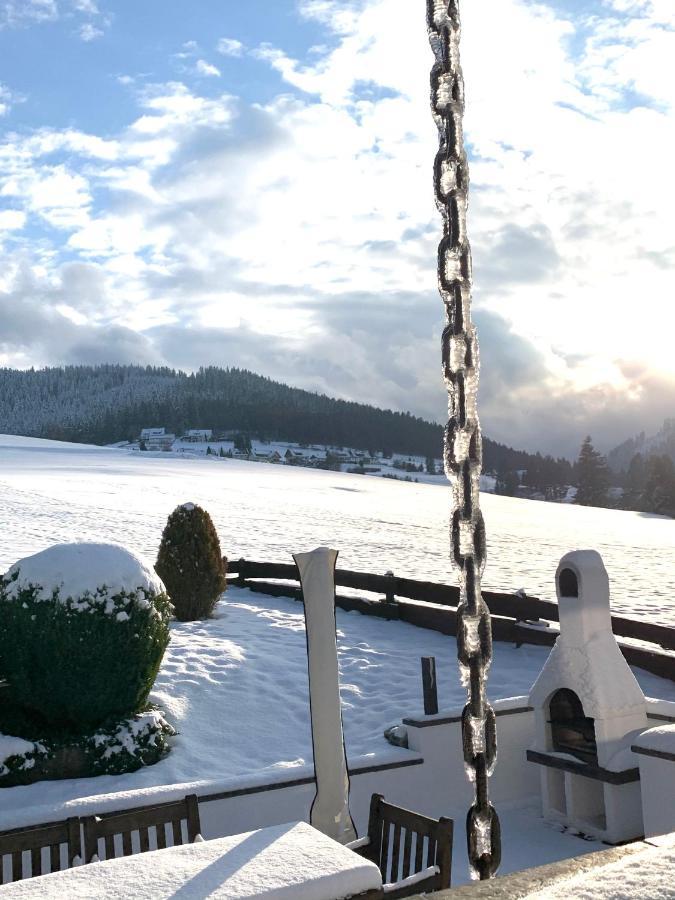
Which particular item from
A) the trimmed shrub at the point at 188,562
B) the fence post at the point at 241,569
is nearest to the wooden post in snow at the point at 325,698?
the trimmed shrub at the point at 188,562

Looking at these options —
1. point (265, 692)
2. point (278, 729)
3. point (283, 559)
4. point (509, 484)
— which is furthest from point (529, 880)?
point (509, 484)

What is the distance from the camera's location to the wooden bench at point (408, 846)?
4457 millimetres

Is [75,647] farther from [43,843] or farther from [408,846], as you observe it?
[408,846]

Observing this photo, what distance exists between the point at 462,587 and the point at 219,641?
38.1ft

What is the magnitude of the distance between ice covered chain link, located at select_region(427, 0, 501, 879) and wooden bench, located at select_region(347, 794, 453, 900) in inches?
93.6

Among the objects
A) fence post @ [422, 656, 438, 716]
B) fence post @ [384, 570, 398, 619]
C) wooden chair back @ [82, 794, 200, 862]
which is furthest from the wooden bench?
fence post @ [384, 570, 398, 619]

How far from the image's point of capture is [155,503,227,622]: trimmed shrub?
14742 mm

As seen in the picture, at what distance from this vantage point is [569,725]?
920cm

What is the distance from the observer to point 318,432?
154 m

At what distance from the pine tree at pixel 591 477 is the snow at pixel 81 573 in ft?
303

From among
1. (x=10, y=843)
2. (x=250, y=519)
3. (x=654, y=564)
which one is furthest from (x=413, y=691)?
(x=250, y=519)

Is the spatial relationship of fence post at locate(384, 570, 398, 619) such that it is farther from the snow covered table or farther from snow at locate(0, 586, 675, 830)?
the snow covered table

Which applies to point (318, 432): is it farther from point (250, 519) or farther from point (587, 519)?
point (250, 519)

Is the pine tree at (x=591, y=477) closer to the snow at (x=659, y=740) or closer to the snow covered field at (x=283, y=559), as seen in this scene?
the snow covered field at (x=283, y=559)
